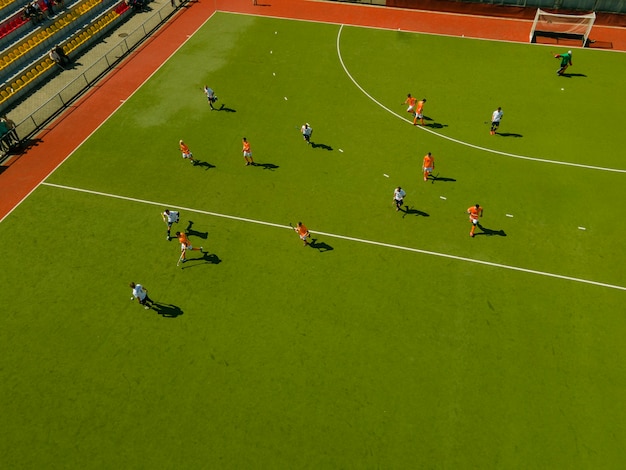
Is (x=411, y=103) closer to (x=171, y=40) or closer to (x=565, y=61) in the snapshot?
(x=565, y=61)

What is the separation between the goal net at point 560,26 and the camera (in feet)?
114

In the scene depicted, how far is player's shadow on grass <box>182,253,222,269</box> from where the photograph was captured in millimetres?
22359

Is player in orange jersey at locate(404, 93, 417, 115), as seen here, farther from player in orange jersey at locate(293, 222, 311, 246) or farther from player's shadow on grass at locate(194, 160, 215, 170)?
player's shadow on grass at locate(194, 160, 215, 170)

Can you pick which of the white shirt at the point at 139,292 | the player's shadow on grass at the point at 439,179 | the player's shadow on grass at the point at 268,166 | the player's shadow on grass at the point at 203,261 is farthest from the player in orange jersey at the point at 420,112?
the white shirt at the point at 139,292

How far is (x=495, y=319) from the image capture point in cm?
1978

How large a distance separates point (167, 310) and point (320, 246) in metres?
7.63

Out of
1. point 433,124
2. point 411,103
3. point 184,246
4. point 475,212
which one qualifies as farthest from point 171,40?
point 475,212

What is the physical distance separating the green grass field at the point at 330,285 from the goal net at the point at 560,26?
4042 millimetres

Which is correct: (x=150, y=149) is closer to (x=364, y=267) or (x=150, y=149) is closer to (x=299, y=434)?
(x=364, y=267)

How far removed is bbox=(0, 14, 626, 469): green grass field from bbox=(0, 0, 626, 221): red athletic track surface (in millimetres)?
1464

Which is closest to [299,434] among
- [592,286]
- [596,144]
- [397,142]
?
[592,286]

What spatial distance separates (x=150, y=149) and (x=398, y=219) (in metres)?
15.5

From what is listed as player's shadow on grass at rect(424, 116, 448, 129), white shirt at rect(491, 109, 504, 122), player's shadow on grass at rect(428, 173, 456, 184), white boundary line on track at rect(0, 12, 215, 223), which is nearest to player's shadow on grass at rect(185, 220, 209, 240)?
white boundary line on track at rect(0, 12, 215, 223)

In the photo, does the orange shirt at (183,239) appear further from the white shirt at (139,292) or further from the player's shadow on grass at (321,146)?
the player's shadow on grass at (321,146)
